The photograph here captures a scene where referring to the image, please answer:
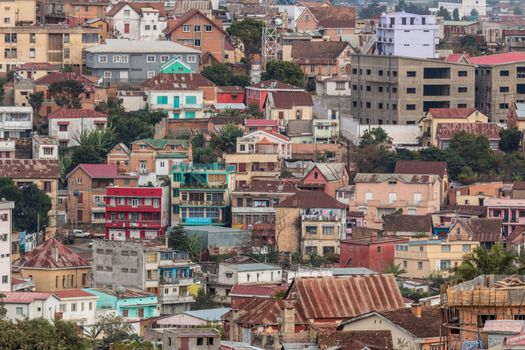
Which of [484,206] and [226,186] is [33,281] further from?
[484,206]

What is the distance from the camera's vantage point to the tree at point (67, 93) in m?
85.2

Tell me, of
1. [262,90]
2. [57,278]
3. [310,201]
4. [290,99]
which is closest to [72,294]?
[57,278]

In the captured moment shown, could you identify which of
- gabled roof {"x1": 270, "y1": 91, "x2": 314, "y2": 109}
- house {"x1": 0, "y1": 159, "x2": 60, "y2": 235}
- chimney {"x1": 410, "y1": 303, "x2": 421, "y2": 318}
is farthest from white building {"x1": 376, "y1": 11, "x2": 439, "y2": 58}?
chimney {"x1": 410, "y1": 303, "x2": 421, "y2": 318}

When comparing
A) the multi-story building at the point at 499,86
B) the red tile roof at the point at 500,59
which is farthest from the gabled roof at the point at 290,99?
the red tile roof at the point at 500,59

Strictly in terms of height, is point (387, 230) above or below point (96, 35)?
below

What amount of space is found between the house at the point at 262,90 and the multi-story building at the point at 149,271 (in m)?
19.0

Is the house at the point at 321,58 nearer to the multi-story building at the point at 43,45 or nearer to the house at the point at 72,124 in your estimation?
the multi-story building at the point at 43,45

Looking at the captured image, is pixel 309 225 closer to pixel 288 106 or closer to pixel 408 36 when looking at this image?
pixel 288 106

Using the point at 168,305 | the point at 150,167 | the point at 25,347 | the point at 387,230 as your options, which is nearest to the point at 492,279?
the point at 25,347

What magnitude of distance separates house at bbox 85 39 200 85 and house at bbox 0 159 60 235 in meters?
12.1

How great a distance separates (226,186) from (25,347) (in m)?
32.0

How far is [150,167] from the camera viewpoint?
260 feet

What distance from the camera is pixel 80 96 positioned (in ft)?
282

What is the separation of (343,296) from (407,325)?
20.7ft
